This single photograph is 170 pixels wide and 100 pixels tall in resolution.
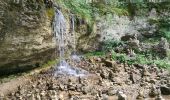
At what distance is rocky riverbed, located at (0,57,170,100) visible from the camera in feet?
24.8

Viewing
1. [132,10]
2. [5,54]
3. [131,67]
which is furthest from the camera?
[132,10]

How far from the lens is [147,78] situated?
30.6 ft

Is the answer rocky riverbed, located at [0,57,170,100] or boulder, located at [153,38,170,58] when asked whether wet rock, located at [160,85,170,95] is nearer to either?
rocky riverbed, located at [0,57,170,100]

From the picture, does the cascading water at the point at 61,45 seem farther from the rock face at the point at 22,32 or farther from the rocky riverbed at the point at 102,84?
the rock face at the point at 22,32

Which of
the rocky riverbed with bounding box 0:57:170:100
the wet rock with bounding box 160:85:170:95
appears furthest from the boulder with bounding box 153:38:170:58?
the wet rock with bounding box 160:85:170:95

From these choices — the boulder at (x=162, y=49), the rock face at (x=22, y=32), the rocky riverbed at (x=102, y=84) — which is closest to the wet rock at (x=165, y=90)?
the rocky riverbed at (x=102, y=84)

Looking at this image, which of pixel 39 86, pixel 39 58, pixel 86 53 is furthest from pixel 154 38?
pixel 39 86

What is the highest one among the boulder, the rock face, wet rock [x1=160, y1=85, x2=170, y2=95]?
the rock face

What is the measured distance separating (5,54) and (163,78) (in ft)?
13.7

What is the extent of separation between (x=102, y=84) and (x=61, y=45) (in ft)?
7.27

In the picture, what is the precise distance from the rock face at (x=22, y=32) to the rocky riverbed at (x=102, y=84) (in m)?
0.65

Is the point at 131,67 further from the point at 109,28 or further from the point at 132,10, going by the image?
the point at 132,10

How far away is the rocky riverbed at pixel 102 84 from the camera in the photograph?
24.8 feet

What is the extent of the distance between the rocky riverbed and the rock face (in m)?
0.65
